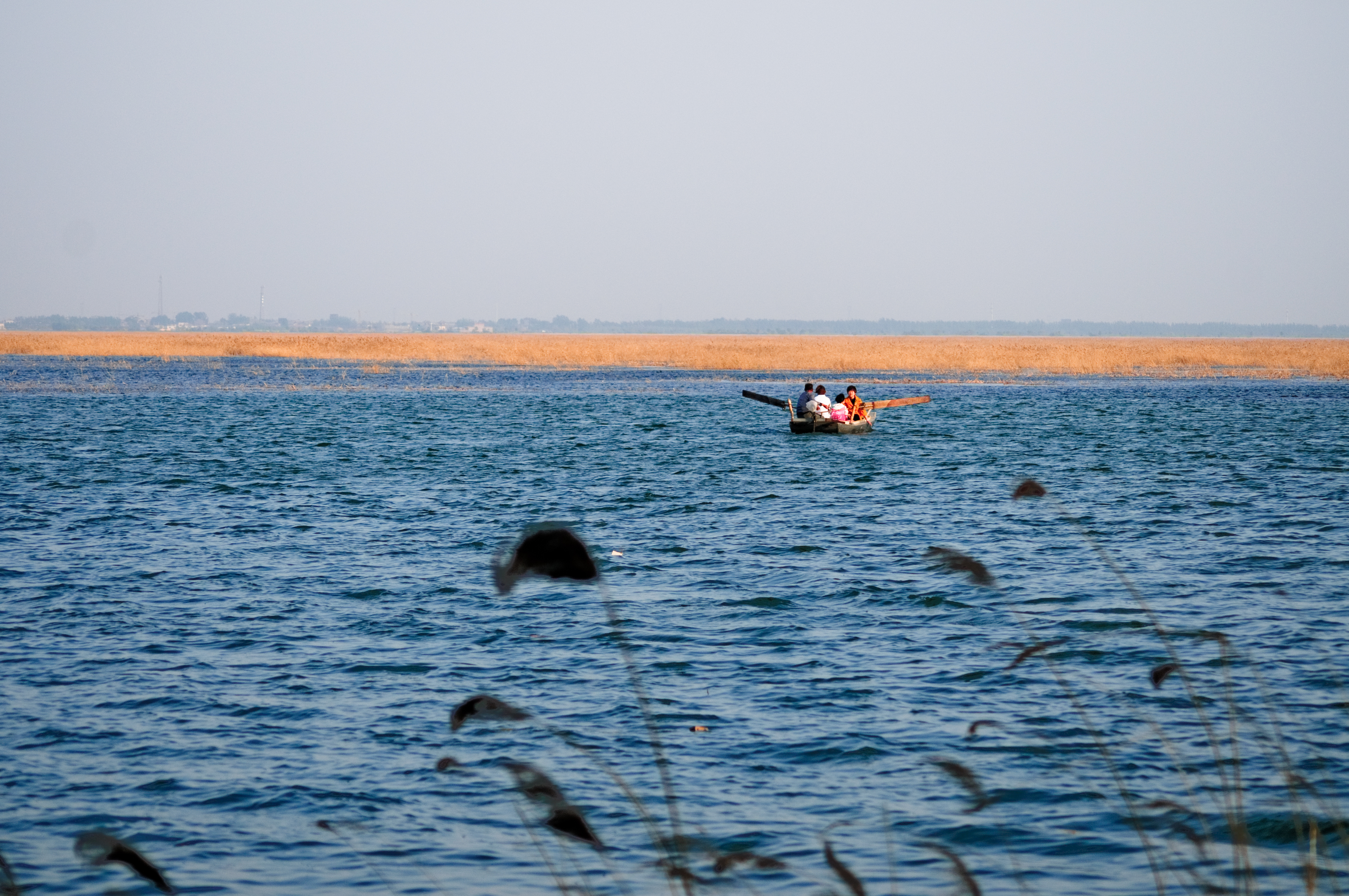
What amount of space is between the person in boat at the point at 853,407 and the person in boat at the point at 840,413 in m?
0.07

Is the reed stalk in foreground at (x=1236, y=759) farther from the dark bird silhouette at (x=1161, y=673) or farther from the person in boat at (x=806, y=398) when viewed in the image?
the person in boat at (x=806, y=398)

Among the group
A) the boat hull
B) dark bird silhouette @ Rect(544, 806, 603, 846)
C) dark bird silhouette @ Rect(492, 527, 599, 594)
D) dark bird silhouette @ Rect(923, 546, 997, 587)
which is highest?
dark bird silhouette @ Rect(492, 527, 599, 594)

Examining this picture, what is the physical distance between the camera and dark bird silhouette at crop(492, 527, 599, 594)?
11.9 feet

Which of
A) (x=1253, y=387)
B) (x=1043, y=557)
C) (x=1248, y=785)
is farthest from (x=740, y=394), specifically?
(x=1248, y=785)

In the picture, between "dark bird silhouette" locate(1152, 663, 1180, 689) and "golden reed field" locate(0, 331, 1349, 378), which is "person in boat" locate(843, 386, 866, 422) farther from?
"golden reed field" locate(0, 331, 1349, 378)

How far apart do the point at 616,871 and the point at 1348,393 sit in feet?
195

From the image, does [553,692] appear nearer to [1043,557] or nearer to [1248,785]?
[1248,785]

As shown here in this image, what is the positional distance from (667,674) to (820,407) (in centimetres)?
2541

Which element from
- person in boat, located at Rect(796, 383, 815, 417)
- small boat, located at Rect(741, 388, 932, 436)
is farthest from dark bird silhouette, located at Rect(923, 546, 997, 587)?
person in boat, located at Rect(796, 383, 815, 417)

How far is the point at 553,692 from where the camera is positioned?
1104cm

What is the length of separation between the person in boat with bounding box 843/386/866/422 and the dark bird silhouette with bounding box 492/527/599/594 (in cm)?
3320

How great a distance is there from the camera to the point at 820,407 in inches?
1438

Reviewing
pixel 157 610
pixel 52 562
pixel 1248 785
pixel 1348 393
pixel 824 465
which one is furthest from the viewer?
pixel 1348 393

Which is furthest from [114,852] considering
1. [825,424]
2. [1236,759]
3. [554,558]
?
[825,424]
